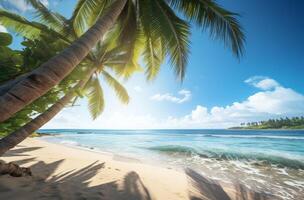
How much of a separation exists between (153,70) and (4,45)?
5589 mm

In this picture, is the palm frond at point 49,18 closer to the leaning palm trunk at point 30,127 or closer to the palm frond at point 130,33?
the palm frond at point 130,33

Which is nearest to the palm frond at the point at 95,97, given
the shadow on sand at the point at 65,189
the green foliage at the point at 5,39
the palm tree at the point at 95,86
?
the palm tree at the point at 95,86

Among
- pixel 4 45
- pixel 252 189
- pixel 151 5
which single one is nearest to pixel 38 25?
pixel 4 45

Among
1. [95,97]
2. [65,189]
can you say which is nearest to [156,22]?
[65,189]

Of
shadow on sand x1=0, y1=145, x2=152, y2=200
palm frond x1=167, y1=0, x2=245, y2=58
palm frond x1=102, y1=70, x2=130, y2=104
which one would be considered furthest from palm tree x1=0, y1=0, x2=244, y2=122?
palm frond x1=102, y1=70, x2=130, y2=104

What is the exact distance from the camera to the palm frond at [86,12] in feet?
20.5

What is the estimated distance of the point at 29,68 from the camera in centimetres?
423

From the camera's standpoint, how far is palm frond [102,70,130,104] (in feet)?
37.3

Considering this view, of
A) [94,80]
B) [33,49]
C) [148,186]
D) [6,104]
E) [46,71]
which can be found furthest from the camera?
[94,80]

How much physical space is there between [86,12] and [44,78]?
16.4ft

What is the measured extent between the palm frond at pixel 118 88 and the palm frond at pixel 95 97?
80cm

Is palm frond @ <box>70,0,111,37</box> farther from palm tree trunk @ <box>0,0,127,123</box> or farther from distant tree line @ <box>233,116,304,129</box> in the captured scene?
distant tree line @ <box>233,116,304,129</box>

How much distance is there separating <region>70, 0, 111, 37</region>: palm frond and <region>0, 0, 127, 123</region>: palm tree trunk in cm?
320

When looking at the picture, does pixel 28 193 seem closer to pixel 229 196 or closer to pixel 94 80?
pixel 229 196
